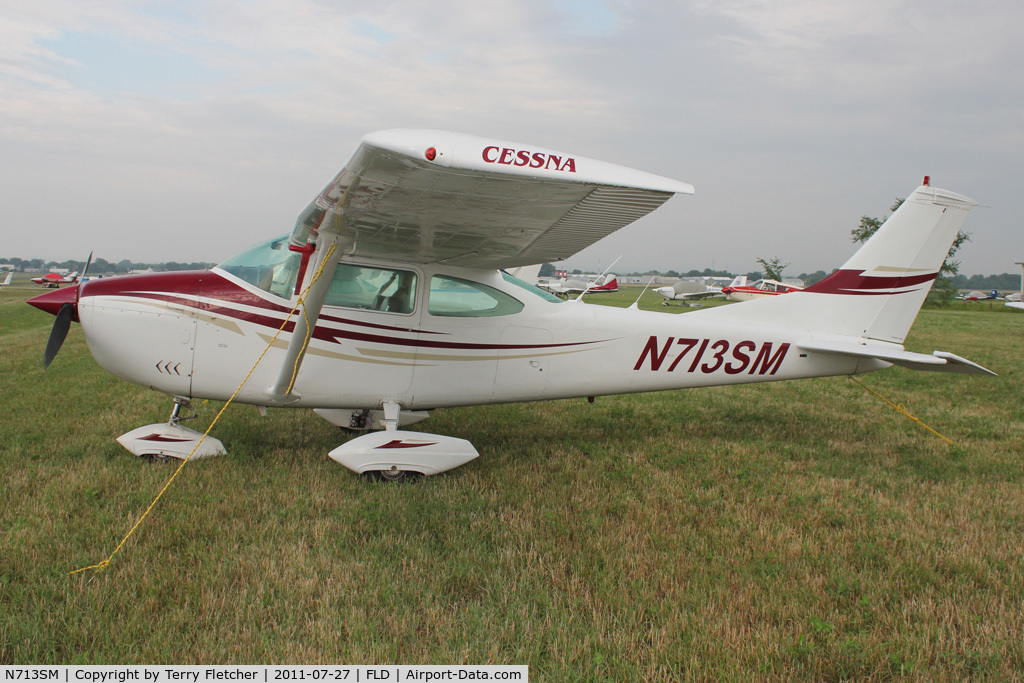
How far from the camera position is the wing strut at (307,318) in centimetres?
440

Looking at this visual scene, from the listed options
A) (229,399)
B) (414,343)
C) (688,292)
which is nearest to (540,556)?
(414,343)

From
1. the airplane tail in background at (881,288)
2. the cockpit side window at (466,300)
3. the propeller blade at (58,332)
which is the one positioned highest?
the airplane tail in background at (881,288)

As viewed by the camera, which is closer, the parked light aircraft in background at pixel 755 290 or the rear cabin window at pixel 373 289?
the rear cabin window at pixel 373 289

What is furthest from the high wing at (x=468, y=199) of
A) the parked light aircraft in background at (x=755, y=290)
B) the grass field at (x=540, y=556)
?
the parked light aircraft in background at (x=755, y=290)

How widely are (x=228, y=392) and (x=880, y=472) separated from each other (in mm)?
5641

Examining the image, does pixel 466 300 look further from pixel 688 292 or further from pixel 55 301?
pixel 688 292

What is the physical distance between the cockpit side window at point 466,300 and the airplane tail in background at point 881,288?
7.09 ft

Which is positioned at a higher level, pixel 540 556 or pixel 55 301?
pixel 55 301

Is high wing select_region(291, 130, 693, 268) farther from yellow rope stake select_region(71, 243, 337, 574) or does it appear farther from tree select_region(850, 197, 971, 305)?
tree select_region(850, 197, 971, 305)

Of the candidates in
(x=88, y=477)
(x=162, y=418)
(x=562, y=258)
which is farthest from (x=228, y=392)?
(x=562, y=258)

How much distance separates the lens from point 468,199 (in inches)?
141

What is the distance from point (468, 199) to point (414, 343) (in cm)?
198

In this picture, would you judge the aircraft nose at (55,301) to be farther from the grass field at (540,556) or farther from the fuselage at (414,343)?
the grass field at (540,556)

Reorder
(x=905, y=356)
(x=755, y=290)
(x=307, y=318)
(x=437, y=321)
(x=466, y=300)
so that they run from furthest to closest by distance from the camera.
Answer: (x=755, y=290)
(x=905, y=356)
(x=466, y=300)
(x=437, y=321)
(x=307, y=318)
